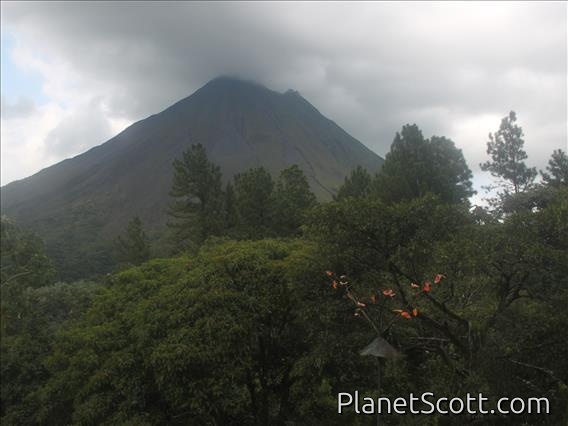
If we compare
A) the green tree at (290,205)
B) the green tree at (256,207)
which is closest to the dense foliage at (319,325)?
the green tree at (290,205)

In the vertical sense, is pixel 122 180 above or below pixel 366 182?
above

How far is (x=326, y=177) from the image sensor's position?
98500 mm

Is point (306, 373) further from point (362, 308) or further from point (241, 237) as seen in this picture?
point (241, 237)

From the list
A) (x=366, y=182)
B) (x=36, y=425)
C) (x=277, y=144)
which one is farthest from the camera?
(x=277, y=144)

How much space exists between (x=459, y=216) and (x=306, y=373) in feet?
14.9

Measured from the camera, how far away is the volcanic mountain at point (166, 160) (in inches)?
3221

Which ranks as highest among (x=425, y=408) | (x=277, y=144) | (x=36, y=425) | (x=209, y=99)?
(x=209, y=99)

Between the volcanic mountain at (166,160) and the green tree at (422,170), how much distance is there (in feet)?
142

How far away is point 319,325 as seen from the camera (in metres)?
9.75

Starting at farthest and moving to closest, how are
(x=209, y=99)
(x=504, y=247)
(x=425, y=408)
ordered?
1. (x=209, y=99)
2. (x=425, y=408)
3. (x=504, y=247)

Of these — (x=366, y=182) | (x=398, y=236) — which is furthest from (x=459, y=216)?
(x=366, y=182)

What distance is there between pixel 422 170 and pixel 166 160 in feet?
291

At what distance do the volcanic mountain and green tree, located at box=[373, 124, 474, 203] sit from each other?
142ft

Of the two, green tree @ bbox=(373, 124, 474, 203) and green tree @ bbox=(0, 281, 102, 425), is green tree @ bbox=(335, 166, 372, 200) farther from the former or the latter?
green tree @ bbox=(0, 281, 102, 425)
